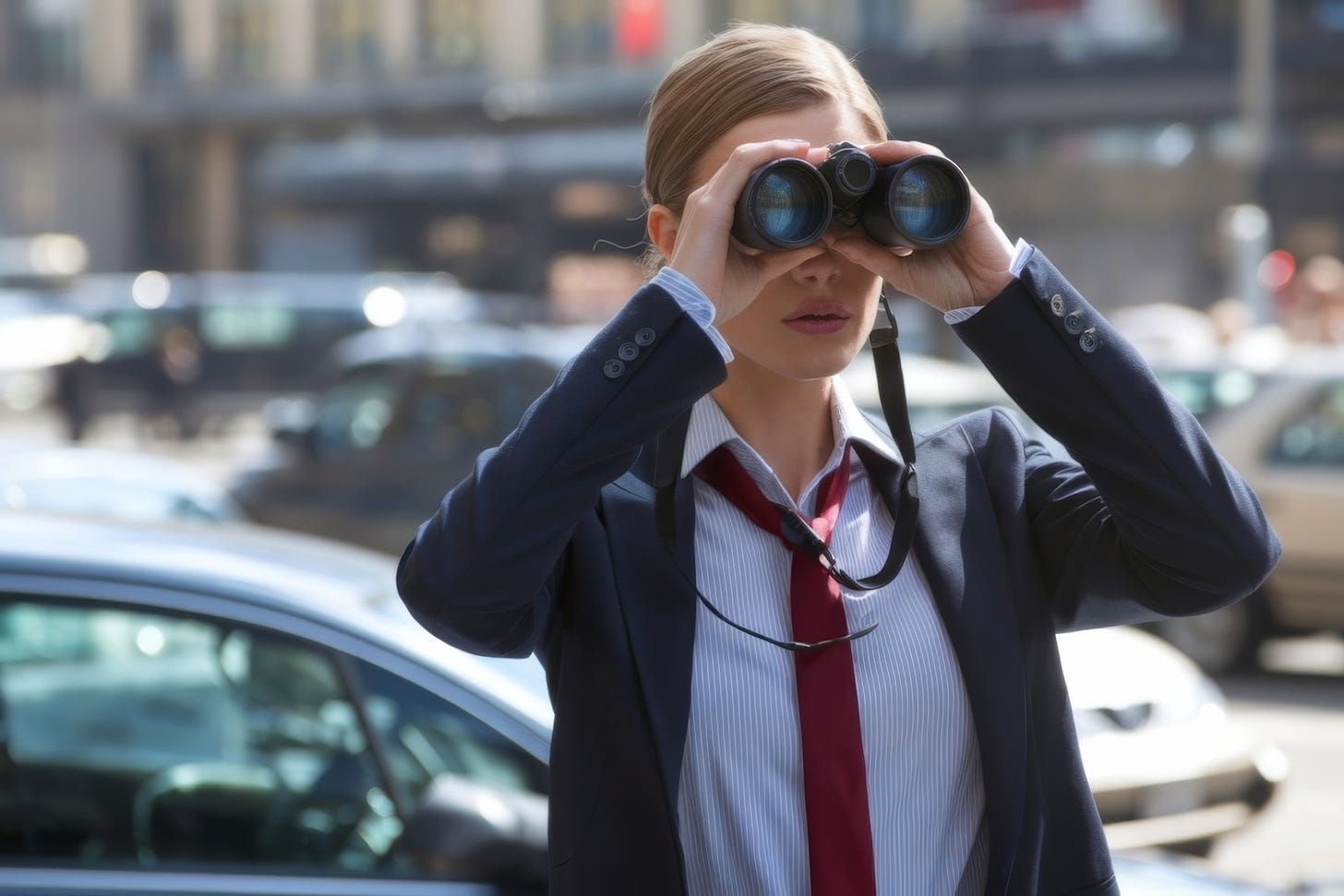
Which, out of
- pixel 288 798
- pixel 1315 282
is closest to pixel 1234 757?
pixel 288 798

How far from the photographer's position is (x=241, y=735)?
297 centimetres

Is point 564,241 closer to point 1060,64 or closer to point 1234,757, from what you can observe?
point 1060,64

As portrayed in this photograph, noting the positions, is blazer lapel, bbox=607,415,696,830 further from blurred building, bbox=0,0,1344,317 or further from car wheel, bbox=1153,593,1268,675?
blurred building, bbox=0,0,1344,317

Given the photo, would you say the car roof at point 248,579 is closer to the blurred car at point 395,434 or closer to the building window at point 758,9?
the blurred car at point 395,434

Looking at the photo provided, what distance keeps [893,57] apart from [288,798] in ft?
101

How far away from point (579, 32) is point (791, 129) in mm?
40657

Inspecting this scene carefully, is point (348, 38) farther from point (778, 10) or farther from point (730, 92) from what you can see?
point (730, 92)

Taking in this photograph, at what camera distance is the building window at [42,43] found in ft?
175

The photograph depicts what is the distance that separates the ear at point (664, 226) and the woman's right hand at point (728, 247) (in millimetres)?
112

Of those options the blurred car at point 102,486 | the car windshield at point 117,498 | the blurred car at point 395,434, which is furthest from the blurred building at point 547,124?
the car windshield at point 117,498

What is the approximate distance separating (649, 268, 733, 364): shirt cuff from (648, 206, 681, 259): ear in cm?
15

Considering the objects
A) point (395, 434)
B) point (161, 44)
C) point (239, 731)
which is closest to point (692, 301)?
point (239, 731)

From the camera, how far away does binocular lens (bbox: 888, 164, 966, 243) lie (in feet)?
5.86

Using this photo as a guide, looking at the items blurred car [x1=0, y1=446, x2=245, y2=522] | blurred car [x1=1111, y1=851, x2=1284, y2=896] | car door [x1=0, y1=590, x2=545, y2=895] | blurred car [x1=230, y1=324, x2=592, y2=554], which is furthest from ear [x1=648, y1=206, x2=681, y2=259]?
blurred car [x1=230, y1=324, x2=592, y2=554]
